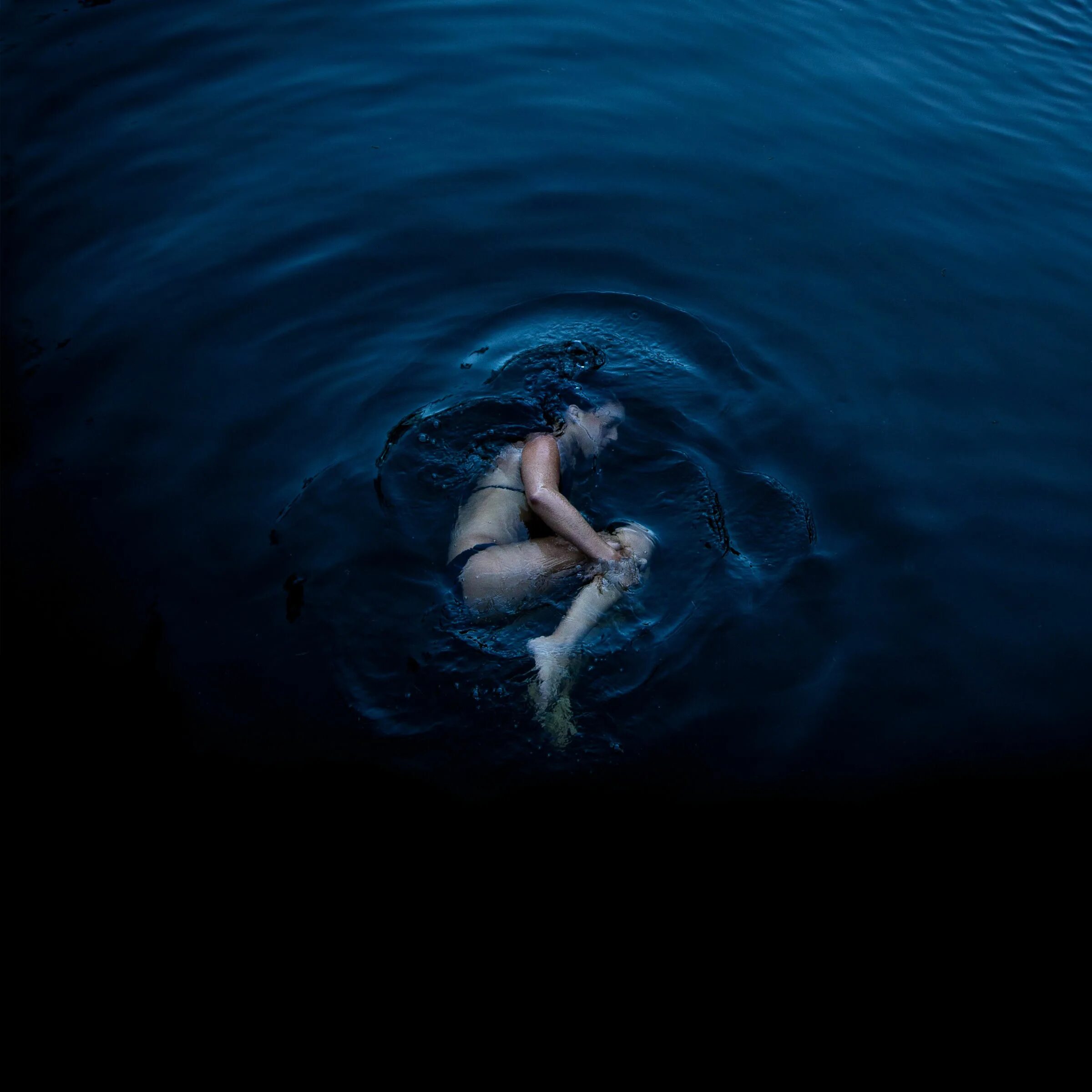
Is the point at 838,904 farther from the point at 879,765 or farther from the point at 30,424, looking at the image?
the point at 30,424

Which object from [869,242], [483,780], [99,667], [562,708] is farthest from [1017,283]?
[99,667]

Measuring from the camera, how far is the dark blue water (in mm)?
5020

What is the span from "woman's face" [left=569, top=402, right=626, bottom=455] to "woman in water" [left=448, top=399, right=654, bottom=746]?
0.40 m

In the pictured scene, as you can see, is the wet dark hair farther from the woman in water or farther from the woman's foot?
the woman's foot

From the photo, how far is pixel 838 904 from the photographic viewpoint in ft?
14.2

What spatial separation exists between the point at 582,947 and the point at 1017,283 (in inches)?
292

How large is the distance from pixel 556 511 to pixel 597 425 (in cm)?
129

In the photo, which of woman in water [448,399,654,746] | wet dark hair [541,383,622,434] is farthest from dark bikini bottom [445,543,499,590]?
wet dark hair [541,383,622,434]

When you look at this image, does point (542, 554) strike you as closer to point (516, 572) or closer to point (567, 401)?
point (516, 572)

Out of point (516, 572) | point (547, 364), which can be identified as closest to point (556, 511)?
point (516, 572)

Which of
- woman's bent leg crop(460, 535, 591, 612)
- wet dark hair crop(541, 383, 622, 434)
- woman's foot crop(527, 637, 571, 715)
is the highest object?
wet dark hair crop(541, 383, 622, 434)

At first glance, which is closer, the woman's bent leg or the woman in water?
the woman in water

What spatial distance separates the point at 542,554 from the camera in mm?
5512

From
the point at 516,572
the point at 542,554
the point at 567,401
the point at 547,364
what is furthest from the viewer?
the point at 547,364
